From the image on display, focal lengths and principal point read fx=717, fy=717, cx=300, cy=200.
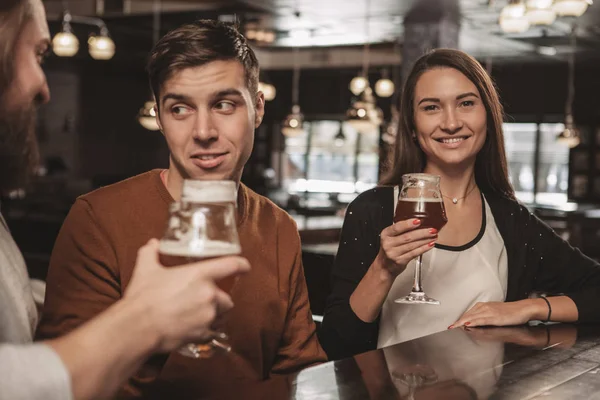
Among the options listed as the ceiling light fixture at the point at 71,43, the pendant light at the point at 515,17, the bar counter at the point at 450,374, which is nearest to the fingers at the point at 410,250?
the bar counter at the point at 450,374

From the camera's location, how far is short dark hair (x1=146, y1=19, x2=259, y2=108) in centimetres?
155

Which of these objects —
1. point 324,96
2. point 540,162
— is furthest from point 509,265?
point 324,96

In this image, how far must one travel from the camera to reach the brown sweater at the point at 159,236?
4.99ft

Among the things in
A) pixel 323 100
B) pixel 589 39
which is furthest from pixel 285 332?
pixel 323 100

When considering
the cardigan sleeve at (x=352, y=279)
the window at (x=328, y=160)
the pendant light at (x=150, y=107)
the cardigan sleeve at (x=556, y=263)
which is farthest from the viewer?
the window at (x=328, y=160)

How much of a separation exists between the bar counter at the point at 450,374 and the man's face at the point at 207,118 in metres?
0.51

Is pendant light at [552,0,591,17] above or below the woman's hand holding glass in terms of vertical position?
above

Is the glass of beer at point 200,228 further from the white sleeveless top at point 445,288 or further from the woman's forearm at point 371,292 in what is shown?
the white sleeveless top at point 445,288

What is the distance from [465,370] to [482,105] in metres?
1.14

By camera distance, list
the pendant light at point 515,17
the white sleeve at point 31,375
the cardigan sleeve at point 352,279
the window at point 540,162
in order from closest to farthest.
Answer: the white sleeve at point 31,375
the cardigan sleeve at point 352,279
the pendant light at point 515,17
the window at point 540,162

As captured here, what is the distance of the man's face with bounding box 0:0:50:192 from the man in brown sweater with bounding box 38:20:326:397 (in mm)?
366

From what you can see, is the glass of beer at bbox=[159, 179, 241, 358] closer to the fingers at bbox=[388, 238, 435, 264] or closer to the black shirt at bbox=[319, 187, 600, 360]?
the fingers at bbox=[388, 238, 435, 264]

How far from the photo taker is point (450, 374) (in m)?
1.33

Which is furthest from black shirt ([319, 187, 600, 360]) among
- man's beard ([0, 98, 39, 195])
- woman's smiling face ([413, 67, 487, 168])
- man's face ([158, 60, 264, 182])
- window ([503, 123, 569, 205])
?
window ([503, 123, 569, 205])
